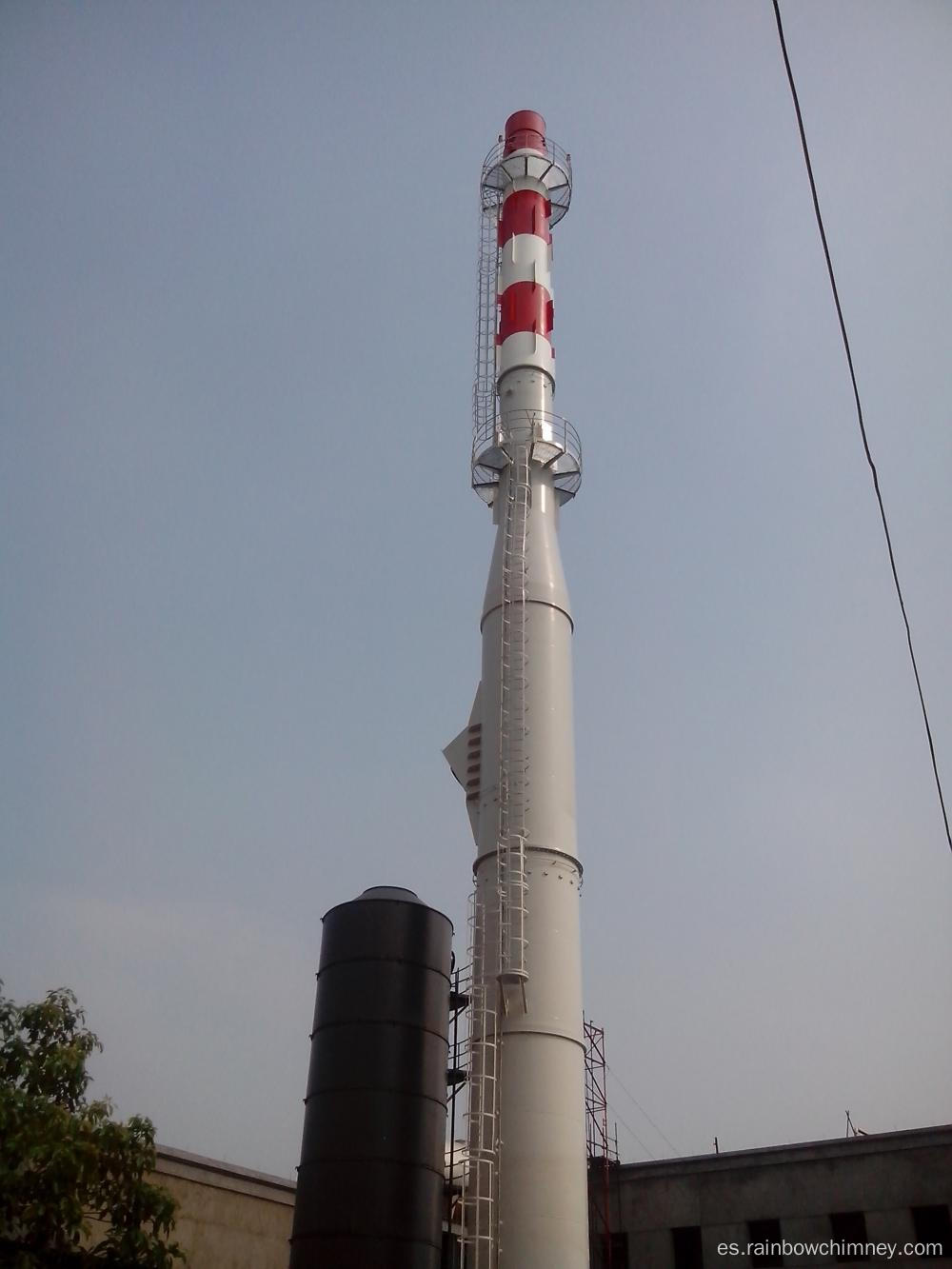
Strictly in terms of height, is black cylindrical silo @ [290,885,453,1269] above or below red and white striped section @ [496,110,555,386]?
below

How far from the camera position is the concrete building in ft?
59.2

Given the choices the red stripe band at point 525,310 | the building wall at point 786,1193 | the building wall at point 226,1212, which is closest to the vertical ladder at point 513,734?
the red stripe band at point 525,310

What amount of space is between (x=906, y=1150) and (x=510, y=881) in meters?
7.96

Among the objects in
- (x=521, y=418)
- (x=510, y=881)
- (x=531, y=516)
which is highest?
(x=521, y=418)

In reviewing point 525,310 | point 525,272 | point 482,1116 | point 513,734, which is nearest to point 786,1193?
point 482,1116

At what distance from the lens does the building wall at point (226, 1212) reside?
57.2 ft

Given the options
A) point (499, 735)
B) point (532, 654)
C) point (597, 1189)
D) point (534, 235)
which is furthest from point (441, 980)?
point (534, 235)

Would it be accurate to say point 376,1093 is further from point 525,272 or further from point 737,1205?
point 525,272

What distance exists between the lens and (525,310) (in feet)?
76.3

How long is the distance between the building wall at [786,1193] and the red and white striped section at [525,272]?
560 inches

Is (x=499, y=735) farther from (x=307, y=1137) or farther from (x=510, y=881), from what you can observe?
(x=307, y=1137)

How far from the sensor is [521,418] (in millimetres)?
22172

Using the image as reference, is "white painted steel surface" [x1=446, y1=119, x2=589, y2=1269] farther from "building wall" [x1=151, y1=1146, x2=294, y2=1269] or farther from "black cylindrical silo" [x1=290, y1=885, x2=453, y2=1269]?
"building wall" [x1=151, y1=1146, x2=294, y2=1269]

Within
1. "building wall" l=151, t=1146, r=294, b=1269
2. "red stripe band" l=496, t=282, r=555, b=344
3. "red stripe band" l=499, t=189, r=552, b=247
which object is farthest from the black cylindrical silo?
"red stripe band" l=499, t=189, r=552, b=247
